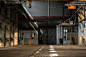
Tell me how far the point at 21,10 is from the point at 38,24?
233 inches

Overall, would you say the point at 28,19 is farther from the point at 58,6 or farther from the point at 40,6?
the point at 58,6

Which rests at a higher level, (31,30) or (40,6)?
(40,6)

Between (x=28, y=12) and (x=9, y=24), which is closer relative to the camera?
(x=9, y=24)

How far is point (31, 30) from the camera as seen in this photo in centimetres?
3681

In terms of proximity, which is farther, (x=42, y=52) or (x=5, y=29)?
(x=5, y=29)

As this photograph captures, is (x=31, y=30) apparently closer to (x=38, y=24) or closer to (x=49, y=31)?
(x=38, y=24)

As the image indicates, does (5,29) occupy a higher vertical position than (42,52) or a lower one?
higher

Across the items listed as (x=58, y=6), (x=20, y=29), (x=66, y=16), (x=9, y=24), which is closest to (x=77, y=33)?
(x=66, y=16)

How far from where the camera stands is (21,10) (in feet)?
119

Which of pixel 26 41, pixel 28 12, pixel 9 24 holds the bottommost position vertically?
pixel 26 41

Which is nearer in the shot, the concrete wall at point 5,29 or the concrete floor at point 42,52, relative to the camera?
the concrete floor at point 42,52

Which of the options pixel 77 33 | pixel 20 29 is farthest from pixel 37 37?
pixel 77 33

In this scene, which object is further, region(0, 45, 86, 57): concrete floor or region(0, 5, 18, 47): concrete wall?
region(0, 5, 18, 47): concrete wall

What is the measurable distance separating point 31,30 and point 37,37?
8.35 ft
